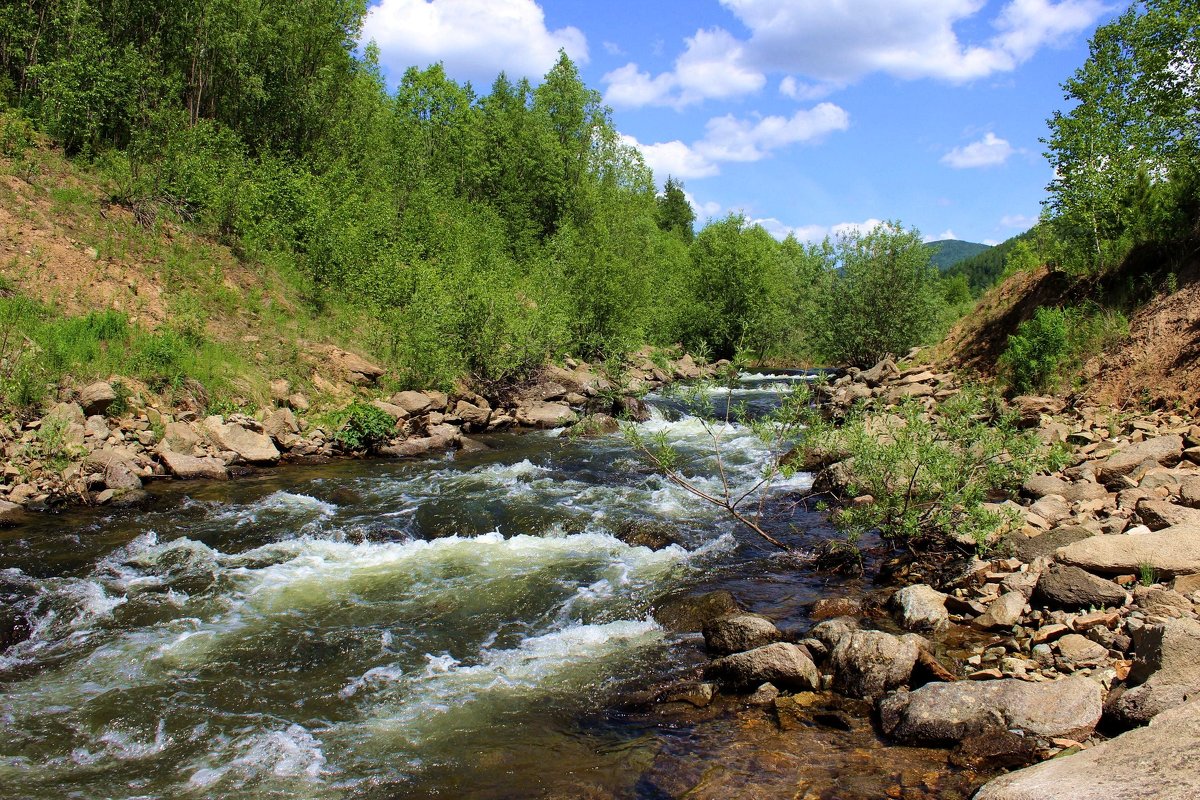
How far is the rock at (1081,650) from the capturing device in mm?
6641

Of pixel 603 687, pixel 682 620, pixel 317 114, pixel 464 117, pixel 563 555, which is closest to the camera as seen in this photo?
pixel 603 687

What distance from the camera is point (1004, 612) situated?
25.9 feet

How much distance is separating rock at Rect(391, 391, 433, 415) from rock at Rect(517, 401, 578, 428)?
3544 mm

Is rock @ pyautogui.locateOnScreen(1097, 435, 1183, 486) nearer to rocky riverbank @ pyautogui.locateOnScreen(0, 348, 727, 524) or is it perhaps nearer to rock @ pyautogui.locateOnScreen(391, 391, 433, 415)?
rocky riverbank @ pyautogui.locateOnScreen(0, 348, 727, 524)

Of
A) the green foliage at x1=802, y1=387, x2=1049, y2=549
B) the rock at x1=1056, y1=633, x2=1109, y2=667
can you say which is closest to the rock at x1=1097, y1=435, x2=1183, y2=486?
the green foliage at x1=802, y1=387, x2=1049, y2=549

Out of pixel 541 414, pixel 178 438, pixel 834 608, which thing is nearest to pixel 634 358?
pixel 541 414

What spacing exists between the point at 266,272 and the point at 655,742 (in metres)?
22.7

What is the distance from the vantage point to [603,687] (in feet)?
25.0

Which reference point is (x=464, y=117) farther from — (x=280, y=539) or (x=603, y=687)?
(x=603, y=687)

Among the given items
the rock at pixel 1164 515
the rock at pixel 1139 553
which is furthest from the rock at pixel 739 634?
the rock at pixel 1164 515

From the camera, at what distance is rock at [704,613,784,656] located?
26.1 feet

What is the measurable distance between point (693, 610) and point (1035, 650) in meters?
3.79

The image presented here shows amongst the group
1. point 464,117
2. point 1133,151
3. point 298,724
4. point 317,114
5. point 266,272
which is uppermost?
point 464,117

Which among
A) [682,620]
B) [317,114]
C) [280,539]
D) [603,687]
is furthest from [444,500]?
[317,114]
